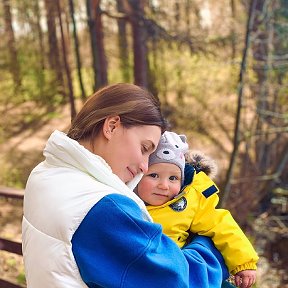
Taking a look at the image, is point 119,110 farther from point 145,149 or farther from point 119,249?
point 119,249

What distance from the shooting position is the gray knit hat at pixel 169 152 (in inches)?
61.5

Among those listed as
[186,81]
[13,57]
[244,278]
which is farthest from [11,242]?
[13,57]

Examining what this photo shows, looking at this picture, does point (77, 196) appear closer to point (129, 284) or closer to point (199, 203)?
point (129, 284)

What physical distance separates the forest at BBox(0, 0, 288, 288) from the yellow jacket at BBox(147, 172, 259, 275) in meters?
4.17

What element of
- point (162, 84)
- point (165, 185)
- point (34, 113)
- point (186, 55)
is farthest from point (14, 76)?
point (165, 185)

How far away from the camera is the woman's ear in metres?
1.22

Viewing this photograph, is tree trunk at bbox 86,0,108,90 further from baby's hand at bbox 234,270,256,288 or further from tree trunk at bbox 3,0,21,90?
baby's hand at bbox 234,270,256,288

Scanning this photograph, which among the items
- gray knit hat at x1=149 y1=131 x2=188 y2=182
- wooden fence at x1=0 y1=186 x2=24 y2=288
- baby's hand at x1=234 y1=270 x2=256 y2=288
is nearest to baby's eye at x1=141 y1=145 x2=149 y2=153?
gray knit hat at x1=149 y1=131 x2=188 y2=182

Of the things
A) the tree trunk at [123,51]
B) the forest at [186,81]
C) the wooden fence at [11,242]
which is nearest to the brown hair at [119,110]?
the wooden fence at [11,242]

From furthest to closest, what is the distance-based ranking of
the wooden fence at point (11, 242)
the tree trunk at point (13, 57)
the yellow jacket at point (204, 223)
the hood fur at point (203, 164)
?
the tree trunk at point (13, 57)
the wooden fence at point (11, 242)
the hood fur at point (203, 164)
the yellow jacket at point (204, 223)

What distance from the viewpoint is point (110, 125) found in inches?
48.3

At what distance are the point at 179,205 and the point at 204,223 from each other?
0.10 m

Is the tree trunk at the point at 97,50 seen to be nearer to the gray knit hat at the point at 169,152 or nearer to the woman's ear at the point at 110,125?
the gray knit hat at the point at 169,152

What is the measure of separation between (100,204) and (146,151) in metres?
0.23
